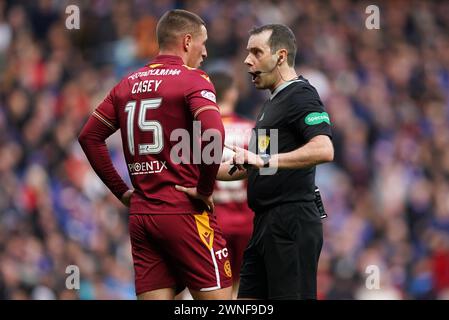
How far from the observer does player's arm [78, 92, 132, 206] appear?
6.50 meters

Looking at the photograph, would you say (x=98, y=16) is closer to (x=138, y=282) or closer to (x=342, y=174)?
(x=342, y=174)

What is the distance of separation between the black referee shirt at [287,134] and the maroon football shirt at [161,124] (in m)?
0.36

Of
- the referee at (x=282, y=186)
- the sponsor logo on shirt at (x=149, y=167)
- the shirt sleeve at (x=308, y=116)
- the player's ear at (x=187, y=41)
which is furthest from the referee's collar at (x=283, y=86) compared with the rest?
the sponsor logo on shirt at (x=149, y=167)

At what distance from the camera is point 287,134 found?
6344 mm

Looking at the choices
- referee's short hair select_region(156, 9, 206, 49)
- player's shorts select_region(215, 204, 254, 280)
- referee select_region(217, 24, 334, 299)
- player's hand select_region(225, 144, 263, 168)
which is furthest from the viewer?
player's shorts select_region(215, 204, 254, 280)

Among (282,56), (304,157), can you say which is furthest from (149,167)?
(282,56)

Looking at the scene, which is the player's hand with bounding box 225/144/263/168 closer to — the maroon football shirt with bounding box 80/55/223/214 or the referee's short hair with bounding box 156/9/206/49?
the maroon football shirt with bounding box 80/55/223/214

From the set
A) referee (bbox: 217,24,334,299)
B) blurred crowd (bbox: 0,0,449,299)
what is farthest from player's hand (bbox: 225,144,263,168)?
blurred crowd (bbox: 0,0,449,299)

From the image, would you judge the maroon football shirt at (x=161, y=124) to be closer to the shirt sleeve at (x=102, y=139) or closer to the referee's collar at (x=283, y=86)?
the shirt sleeve at (x=102, y=139)

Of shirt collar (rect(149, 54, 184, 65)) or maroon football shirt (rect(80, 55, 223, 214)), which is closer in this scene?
maroon football shirt (rect(80, 55, 223, 214))

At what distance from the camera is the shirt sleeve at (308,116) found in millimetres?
6180

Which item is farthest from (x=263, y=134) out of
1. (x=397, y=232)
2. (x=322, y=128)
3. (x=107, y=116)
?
(x=397, y=232)

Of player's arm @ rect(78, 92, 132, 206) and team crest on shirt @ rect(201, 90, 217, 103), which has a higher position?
team crest on shirt @ rect(201, 90, 217, 103)
